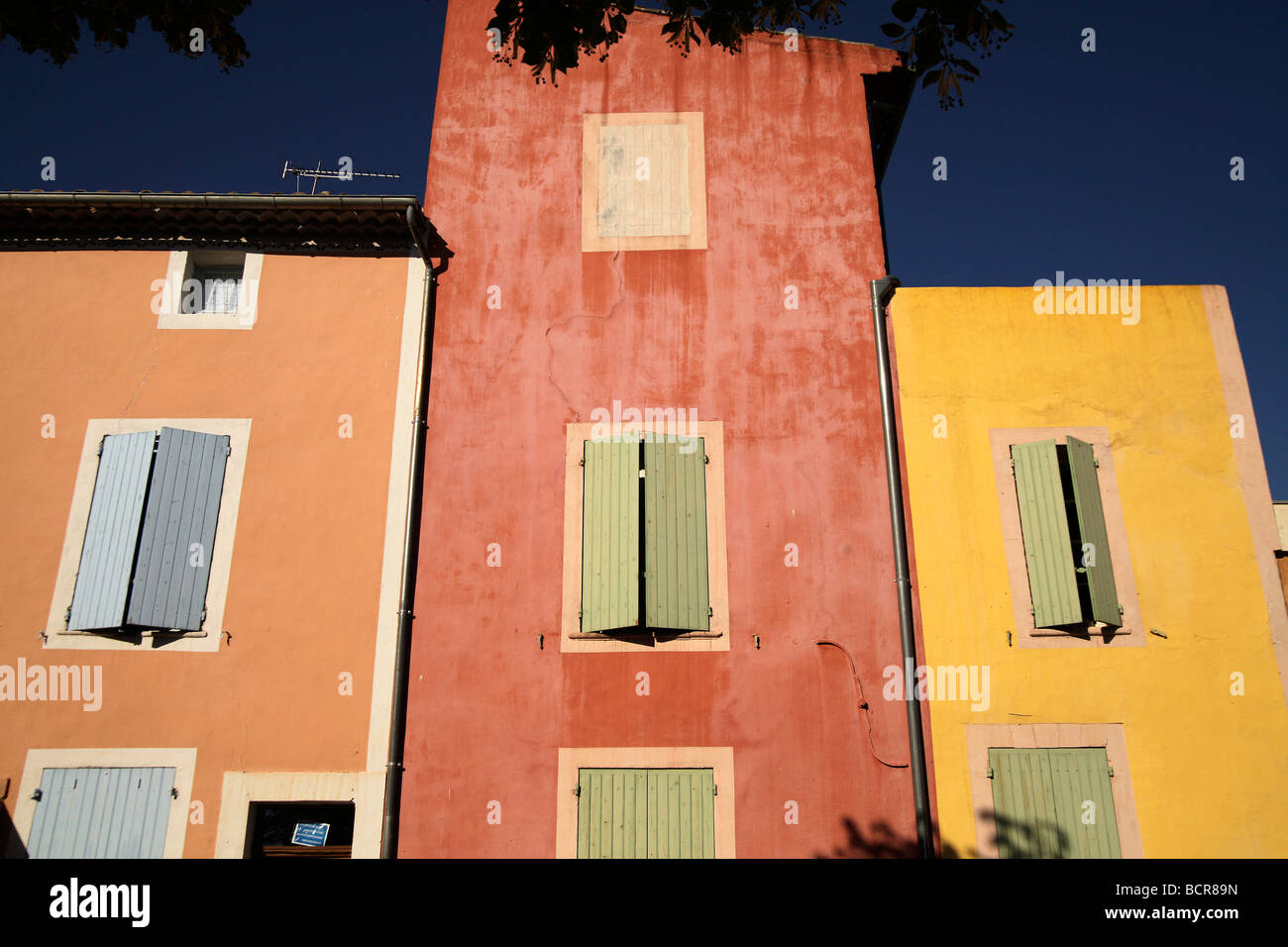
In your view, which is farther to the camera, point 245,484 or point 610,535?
point 245,484

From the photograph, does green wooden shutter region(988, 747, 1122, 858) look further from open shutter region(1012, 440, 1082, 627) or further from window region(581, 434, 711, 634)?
window region(581, 434, 711, 634)

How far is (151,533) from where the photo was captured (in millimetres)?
7707

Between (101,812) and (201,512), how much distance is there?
8.48 feet

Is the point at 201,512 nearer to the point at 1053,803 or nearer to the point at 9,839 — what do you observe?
the point at 9,839

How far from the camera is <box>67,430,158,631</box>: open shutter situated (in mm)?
7453

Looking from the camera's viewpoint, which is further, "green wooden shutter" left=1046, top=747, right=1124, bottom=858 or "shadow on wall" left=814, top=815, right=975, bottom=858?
"shadow on wall" left=814, top=815, right=975, bottom=858


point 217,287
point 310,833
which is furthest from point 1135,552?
point 217,287

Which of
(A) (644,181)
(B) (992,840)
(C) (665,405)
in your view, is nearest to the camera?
(B) (992,840)

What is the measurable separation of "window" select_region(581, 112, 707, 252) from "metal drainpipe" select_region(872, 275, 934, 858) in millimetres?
1980

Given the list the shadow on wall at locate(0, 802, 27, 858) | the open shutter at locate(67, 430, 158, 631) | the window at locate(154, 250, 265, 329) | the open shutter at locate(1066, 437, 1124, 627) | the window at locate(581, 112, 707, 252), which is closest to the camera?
the shadow on wall at locate(0, 802, 27, 858)

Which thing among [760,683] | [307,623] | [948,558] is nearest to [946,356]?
[948,558]

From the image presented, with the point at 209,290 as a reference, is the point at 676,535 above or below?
below

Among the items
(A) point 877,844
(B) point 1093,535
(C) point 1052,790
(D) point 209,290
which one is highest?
(D) point 209,290

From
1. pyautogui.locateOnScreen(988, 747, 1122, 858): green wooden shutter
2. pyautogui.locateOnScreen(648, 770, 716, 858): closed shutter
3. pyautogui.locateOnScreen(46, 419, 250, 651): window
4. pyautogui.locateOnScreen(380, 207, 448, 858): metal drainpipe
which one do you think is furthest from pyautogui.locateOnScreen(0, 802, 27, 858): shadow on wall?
pyautogui.locateOnScreen(988, 747, 1122, 858): green wooden shutter
